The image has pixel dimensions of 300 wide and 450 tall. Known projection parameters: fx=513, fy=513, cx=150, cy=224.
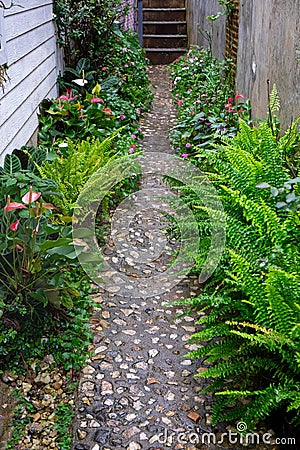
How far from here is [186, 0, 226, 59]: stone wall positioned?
24.0ft

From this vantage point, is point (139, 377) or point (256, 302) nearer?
point (256, 302)

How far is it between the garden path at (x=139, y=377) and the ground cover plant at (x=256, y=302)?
0.52 feet

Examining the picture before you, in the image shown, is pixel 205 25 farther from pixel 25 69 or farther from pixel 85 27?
pixel 25 69

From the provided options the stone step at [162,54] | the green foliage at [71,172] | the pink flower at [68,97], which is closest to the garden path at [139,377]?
the green foliage at [71,172]

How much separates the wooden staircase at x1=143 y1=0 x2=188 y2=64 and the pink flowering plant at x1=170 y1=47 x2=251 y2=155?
4.10 metres

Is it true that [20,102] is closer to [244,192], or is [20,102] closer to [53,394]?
[244,192]

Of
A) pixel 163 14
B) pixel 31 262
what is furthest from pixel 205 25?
pixel 31 262

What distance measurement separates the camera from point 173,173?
4.32 meters

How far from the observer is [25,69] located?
14.7 feet

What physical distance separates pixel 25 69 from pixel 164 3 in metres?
8.65

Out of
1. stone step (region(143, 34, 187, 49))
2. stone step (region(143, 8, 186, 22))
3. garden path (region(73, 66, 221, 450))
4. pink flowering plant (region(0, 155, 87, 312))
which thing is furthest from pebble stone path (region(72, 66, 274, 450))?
Result: stone step (region(143, 8, 186, 22))

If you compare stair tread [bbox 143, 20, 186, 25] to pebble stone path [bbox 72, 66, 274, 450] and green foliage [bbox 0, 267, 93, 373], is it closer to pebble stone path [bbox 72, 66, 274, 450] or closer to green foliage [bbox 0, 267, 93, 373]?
pebble stone path [bbox 72, 66, 274, 450]

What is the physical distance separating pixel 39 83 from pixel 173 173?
1825mm

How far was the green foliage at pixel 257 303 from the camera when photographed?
2.03 metres
